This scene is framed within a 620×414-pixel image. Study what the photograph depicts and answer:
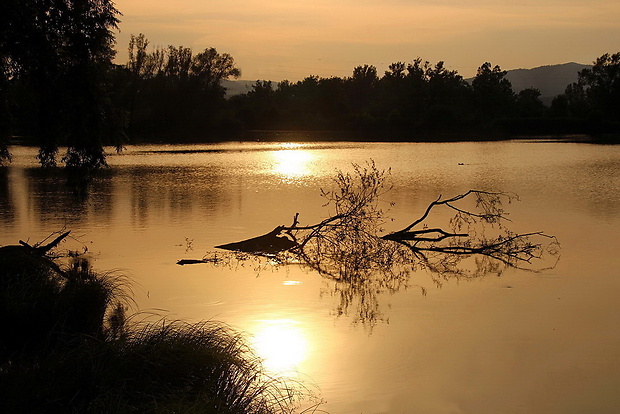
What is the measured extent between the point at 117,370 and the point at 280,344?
112 inches

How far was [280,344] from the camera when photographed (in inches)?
345

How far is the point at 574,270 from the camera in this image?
12734 millimetres

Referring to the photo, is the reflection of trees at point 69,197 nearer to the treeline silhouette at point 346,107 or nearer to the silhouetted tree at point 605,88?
the treeline silhouette at point 346,107

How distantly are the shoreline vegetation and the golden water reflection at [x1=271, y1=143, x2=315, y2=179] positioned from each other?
23486 millimetres

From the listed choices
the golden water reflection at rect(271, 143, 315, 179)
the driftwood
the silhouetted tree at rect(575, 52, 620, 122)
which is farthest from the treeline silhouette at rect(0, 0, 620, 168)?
the driftwood

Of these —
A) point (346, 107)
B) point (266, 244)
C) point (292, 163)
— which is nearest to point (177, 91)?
point (346, 107)

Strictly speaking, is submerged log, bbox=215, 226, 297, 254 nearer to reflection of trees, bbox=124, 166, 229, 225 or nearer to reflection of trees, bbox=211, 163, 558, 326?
reflection of trees, bbox=211, 163, 558, 326

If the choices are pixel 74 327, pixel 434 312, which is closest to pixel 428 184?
pixel 434 312

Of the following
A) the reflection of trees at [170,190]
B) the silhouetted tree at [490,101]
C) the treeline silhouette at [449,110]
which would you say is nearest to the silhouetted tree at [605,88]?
the treeline silhouette at [449,110]

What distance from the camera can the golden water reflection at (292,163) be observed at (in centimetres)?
3391

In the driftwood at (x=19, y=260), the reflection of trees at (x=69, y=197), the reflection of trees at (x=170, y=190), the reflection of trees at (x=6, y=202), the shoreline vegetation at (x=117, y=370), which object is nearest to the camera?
the shoreline vegetation at (x=117, y=370)

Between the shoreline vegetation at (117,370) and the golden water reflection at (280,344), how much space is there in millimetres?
426

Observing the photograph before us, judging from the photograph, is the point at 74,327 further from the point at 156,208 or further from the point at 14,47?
the point at 156,208

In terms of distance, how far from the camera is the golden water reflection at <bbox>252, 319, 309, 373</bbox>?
8047mm
